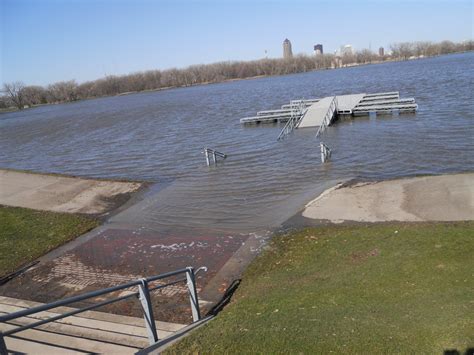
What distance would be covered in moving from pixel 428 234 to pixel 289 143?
801 inches

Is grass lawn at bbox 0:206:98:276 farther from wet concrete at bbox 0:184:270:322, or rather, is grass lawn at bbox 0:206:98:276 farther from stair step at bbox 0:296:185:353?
stair step at bbox 0:296:185:353

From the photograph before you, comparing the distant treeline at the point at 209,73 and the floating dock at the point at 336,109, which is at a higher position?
the distant treeline at the point at 209,73

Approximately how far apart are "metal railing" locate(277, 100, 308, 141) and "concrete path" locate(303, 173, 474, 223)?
16.8 metres

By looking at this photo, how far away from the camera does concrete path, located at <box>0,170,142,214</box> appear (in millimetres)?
19469

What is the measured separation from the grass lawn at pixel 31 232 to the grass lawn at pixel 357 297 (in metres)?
7.49

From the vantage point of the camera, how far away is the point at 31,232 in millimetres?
15859

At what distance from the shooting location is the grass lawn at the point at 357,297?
6211 millimetres

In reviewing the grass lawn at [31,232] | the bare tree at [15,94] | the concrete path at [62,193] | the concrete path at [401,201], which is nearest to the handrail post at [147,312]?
the grass lawn at [31,232]

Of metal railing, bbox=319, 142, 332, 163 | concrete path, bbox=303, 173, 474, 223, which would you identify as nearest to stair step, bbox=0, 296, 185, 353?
concrete path, bbox=303, 173, 474, 223

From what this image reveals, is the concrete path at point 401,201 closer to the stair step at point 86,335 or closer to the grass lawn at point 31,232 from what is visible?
the stair step at point 86,335

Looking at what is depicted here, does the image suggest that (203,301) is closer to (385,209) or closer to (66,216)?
(385,209)

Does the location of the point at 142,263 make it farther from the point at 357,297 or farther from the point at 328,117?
the point at 328,117

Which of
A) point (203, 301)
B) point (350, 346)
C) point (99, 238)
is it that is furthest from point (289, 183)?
point (350, 346)

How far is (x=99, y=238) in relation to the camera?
15.1m
